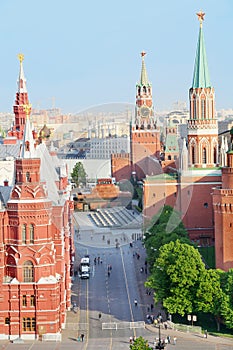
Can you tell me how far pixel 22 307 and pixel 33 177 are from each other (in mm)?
6491

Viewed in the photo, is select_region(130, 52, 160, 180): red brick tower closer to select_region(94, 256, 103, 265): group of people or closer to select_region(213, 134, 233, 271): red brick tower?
select_region(94, 256, 103, 265): group of people

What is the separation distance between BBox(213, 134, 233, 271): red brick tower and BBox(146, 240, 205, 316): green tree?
4576 mm

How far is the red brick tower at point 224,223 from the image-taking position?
5131 cm

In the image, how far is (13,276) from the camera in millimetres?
43031

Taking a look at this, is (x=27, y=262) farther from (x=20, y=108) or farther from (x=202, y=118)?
(x=202, y=118)

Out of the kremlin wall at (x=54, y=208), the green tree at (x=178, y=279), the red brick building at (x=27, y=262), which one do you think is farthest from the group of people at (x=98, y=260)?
the red brick building at (x=27, y=262)

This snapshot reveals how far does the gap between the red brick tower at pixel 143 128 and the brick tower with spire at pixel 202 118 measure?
91.3 ft

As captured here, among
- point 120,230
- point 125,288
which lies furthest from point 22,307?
point 120,230

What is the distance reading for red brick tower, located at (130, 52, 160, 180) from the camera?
10244 cm

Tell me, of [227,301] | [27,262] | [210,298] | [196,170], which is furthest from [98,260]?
[27,262]

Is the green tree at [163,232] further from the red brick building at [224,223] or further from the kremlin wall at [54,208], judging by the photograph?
the red brick building at [224,223]

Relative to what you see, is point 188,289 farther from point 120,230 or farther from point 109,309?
point 120,230

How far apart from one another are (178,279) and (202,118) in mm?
27067

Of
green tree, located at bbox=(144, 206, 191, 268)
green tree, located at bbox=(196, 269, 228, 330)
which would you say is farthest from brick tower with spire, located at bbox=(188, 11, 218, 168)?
green tree, located at bbox=(196, 269, 228, 330)
